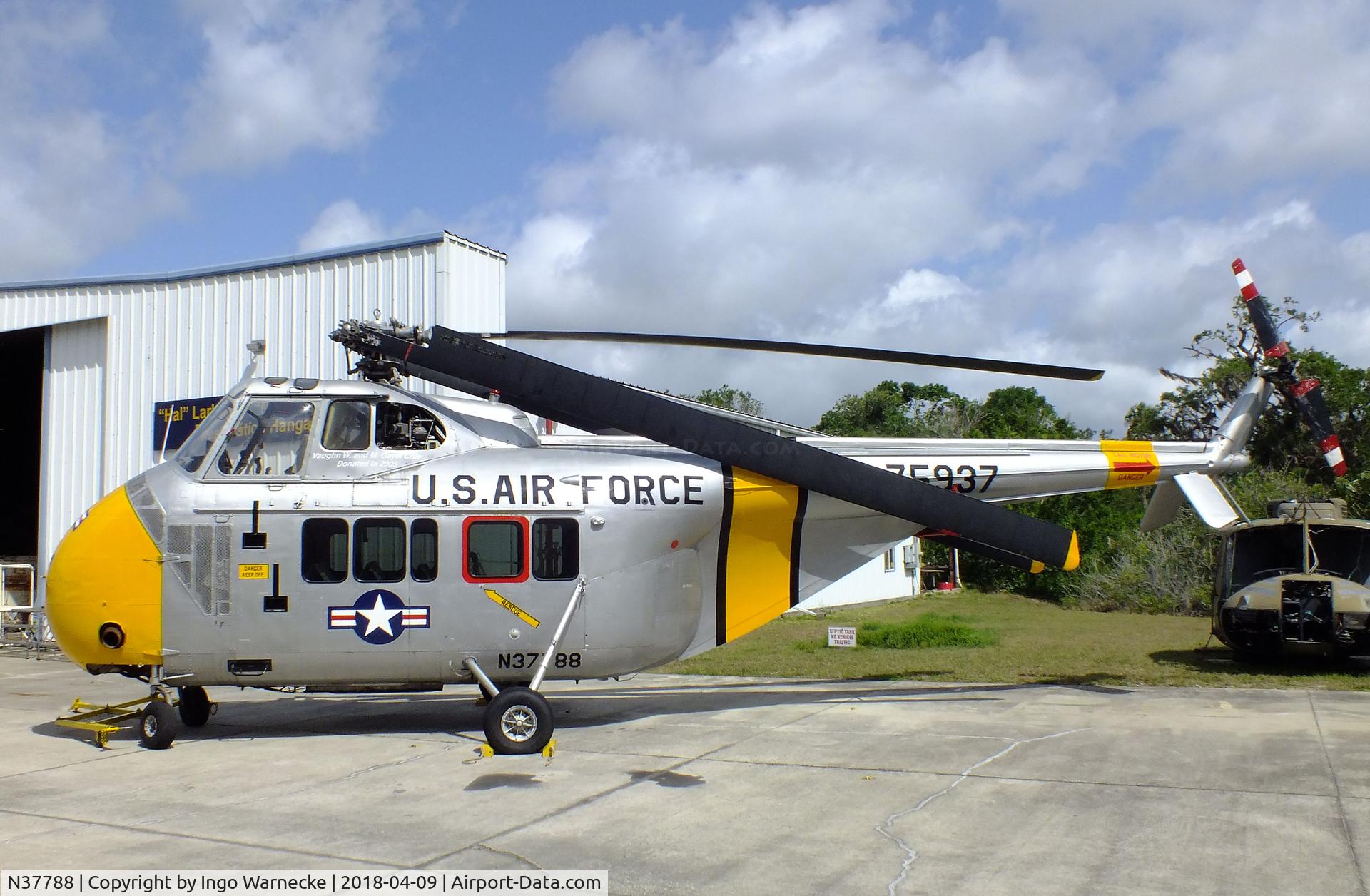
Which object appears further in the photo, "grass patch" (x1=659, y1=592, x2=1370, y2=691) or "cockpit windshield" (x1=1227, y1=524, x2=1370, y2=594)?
"cockpit windshield" (x1=1227, y1=524, x2=1370, y2=594)

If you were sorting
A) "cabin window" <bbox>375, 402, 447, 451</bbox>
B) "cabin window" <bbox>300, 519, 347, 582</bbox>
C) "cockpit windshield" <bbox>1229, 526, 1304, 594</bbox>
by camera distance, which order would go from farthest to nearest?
1. "cockpit windshield" <bbox>1229, 526, 1304, 594</bbox>
2. "cabin window" <bbox>375, 402, 447, 451</bbox>
3. "cabin window" <bbox>300, 519, 347, 582</bbox>

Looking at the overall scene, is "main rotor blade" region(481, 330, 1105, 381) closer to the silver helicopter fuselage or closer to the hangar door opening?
the silver helicopter fuselage

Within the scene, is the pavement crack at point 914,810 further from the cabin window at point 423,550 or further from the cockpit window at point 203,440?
the cockpit window at point 203,440

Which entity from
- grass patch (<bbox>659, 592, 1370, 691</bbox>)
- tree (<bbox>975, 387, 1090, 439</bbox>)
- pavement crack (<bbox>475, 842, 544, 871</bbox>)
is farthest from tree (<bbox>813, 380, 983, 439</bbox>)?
pavement crack (<bbox>475, 842, 544, 871</bbox>)

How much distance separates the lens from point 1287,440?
35281 mm

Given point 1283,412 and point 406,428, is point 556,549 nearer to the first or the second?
point 406,428

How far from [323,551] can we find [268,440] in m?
1.11

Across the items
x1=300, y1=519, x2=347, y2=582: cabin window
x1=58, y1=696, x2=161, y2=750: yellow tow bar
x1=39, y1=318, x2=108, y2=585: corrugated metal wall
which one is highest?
x1=39, y1=318, x2=108, y2=585: corrugated metal wall

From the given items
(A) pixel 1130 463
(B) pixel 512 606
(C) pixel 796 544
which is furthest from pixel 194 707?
(A) pixel 1130 463

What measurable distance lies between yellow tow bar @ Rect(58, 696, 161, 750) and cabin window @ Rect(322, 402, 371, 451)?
Result: 2.74 meters

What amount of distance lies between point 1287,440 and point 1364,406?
8.76 ft

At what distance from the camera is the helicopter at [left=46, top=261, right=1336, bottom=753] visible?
8.71 m

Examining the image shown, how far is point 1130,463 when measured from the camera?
36.0 feet

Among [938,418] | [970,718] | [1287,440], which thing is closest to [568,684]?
[970,718]
